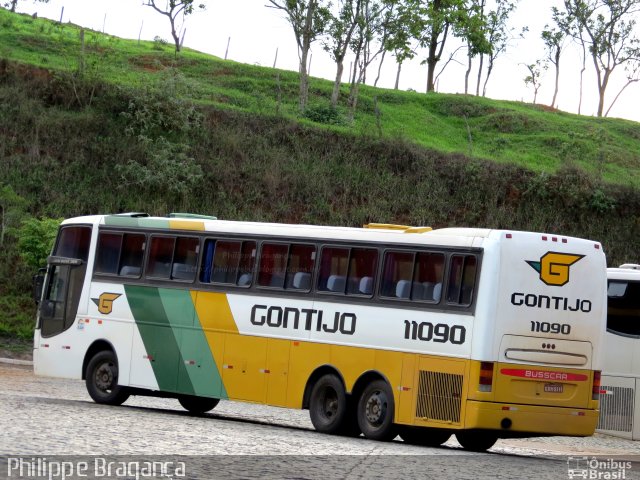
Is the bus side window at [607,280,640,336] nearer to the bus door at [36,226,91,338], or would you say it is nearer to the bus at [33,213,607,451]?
the bus at [33,213,607,451]

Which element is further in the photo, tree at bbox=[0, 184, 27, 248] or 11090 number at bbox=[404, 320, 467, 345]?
tree at bbox=[0, 184, 27, 248]

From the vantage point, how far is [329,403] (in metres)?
19.2

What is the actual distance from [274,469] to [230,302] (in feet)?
28.8

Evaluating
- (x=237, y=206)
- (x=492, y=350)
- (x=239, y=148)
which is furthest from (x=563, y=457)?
(x=239, y=148)

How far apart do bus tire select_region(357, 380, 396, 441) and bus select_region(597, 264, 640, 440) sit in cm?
574

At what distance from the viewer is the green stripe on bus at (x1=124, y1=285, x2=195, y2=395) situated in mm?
21297

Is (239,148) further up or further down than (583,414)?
further up

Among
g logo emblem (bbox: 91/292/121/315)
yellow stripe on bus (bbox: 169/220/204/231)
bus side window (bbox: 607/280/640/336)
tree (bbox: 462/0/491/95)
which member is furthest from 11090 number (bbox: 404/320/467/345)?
tree (bbox: 462/0/491/95)

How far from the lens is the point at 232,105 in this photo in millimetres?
53781

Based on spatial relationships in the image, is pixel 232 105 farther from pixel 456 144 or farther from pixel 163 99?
pixel 456 144

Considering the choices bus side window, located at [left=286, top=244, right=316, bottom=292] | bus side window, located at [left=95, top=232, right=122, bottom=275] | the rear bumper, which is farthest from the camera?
bus side window, located at [left=95, top=232, right=122, bottom=275]

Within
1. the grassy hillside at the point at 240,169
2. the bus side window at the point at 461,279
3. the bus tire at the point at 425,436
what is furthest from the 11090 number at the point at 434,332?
the grassy hillside at the point at 240,169

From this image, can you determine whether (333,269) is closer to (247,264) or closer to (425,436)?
(247,264)

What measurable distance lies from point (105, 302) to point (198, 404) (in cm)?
264
